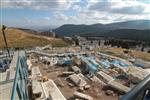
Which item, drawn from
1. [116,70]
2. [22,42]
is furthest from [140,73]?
[22,42]

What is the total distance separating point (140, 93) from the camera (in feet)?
5.13

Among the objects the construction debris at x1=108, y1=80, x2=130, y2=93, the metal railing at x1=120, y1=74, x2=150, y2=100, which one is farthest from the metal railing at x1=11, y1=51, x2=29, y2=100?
the construction debris at x1=108, y1=80, x2=130, y2=93

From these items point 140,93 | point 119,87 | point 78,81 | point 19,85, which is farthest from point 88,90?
point 140,93

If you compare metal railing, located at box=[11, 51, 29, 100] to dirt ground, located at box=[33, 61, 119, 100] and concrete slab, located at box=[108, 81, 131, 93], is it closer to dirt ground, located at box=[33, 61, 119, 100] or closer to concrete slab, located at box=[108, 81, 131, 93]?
dirt ground, located at box=[33, 61, 119, 100]

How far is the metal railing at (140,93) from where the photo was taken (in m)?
1.49

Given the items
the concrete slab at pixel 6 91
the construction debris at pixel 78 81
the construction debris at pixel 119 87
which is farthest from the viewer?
the construction debris at pixel 78 81

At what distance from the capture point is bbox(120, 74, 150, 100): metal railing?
149cm

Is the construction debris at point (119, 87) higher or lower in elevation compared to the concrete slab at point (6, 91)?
lower

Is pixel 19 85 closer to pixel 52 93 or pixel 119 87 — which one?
pixel 52 93

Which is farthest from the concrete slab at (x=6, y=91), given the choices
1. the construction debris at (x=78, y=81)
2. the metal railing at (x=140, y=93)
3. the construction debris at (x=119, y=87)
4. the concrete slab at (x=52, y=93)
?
the construction debris at (x=119, y=87)

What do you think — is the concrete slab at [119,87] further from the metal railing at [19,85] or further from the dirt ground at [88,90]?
the metal railing at [19,85]

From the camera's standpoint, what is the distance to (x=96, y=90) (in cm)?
1532

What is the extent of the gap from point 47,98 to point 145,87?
11.2 m

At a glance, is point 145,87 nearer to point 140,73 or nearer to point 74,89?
point 74,89
